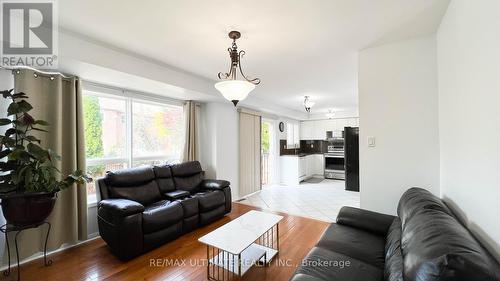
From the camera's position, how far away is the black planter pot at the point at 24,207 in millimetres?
1866

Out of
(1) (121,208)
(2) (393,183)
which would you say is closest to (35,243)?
(1) (121,208)

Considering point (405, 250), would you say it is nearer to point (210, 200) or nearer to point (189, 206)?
point (189, 206)

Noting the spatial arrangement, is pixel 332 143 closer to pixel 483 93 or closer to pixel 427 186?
pixel 427 186

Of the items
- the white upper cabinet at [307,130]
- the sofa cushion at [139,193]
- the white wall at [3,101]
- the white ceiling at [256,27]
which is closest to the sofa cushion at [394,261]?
the white ceiling at [256,27]

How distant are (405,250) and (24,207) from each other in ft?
9.45

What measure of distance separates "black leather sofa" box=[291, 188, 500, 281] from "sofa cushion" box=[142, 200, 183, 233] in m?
1.79

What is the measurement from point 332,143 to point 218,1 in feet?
21.2

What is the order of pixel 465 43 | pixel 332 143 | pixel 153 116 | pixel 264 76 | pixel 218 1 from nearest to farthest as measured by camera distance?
1. pixel 465 43
2. pixel 218 1
3. pixel 264 76
4. pixel 153 116
5. pixel 332 143

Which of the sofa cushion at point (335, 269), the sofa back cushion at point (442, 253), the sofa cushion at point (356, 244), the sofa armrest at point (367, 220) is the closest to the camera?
the sofa back cushion at point (442, 253)

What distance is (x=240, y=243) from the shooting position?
1922mm

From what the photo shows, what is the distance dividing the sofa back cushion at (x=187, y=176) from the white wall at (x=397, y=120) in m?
2.61

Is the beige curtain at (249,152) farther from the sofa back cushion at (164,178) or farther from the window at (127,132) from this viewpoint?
the sofa back cushion at (164,178)

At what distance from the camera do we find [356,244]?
1.81m

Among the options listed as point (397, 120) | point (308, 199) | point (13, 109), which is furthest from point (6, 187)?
point (308, 199)
